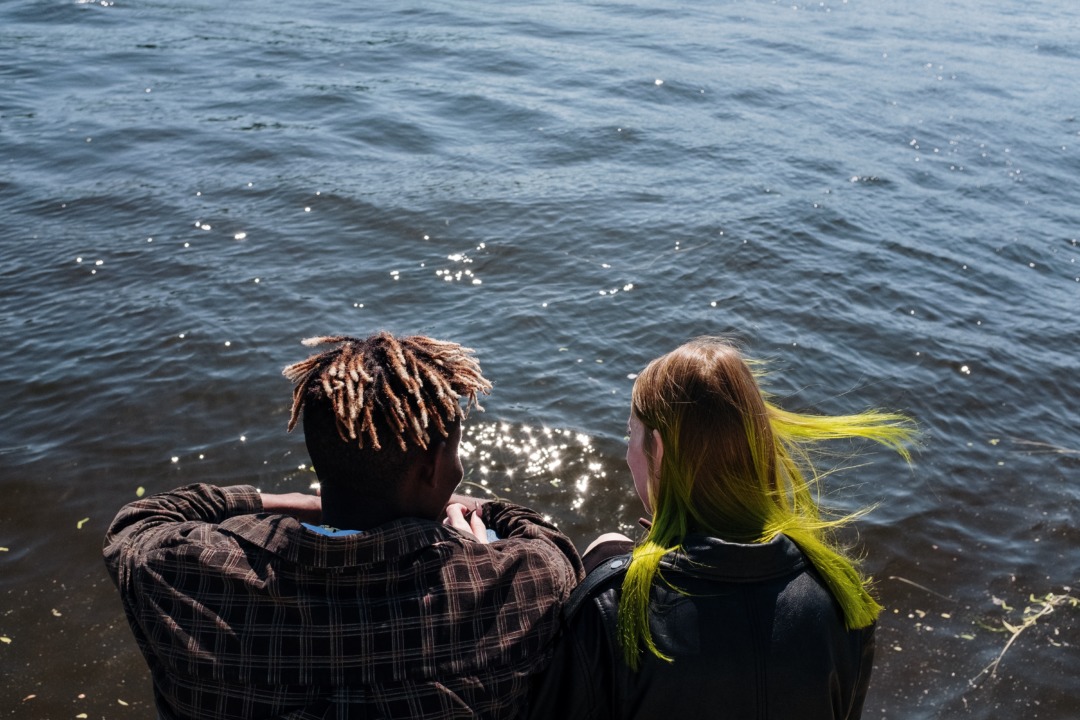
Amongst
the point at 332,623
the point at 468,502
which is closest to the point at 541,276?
the point at 468,502

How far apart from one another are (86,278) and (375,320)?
243cm

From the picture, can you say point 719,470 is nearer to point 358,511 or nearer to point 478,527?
point 478,527

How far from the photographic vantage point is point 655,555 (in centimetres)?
242

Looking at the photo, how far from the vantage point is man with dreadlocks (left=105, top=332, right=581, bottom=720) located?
2.24 m

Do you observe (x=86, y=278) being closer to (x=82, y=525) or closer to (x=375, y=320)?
(x=375, y=320)

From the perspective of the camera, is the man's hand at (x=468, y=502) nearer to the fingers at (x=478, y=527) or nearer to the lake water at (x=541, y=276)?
the fingers at (x=478, y=527)

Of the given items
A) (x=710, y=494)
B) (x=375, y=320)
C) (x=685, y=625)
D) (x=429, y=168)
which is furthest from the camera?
(x=429, y=168)

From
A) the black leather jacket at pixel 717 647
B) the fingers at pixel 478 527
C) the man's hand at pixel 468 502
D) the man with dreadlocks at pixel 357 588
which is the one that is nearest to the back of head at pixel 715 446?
the black leather jacket at pixel 717 647

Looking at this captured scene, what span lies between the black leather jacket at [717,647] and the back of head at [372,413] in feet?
1.92

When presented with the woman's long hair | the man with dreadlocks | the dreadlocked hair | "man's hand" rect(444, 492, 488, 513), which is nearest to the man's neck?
the man with dreadlocks

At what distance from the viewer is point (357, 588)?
2285mm

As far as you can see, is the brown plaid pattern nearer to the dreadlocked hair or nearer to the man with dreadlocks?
the man with dreadlocks

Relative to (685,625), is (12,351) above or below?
below

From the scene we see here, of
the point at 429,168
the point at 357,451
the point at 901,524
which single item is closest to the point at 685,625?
the point at 357,451
